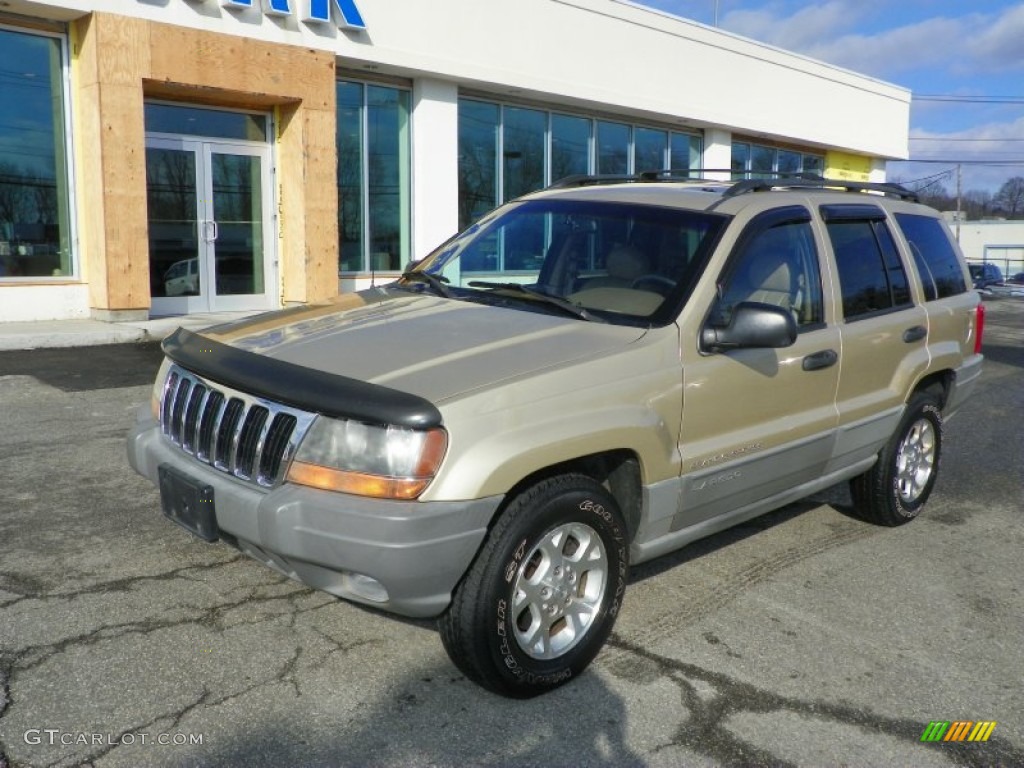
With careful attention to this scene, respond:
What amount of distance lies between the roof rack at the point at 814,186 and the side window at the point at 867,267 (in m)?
0.25

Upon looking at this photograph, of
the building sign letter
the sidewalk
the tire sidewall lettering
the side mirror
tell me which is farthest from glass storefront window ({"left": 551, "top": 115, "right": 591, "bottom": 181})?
the tire sidewall lettering

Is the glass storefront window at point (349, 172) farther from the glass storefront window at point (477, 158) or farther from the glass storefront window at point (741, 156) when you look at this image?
the glass storefront window at point (741, 156)

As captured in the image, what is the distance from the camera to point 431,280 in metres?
4.55

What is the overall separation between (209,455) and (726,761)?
2039mm

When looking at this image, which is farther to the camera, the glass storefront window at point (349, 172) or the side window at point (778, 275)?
the glass storefront window at point (349, 172)

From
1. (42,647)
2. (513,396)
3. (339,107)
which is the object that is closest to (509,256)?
(513,396)

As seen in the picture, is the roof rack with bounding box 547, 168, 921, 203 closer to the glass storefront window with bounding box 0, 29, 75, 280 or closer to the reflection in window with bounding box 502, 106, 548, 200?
the glass storefront window with bounding box 0, 29, 75, 280

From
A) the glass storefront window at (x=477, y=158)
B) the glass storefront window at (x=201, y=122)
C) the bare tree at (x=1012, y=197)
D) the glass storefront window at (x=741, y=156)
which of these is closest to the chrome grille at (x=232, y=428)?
the glass storefront window at (x=201, y=122)

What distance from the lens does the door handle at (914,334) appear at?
16.6 feet

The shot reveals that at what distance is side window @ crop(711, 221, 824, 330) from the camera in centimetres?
402

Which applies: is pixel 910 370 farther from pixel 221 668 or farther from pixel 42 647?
pixel 42 647

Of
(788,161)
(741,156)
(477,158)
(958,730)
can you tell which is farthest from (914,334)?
(788,161)

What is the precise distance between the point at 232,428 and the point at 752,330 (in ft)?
6.57

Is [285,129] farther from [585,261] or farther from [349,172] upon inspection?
[585,261]
